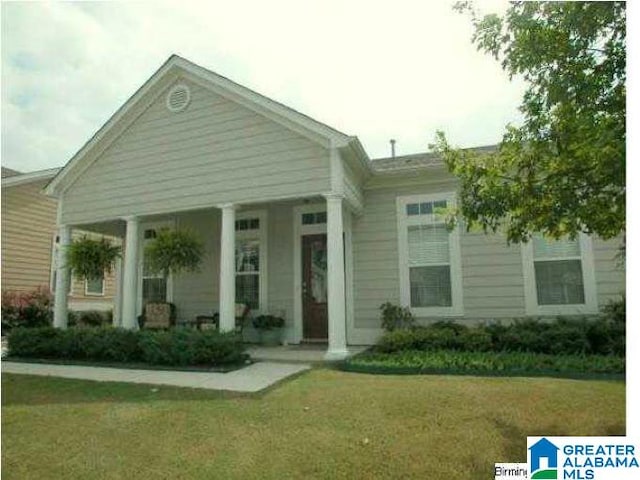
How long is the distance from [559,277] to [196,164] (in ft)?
25.9

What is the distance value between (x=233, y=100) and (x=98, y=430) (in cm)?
719

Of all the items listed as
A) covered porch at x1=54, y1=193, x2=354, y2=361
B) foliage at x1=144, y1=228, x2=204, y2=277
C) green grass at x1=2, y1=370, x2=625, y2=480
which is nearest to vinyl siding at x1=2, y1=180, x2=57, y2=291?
covered porch at x1=54, y1=193, x2=354, y2=361

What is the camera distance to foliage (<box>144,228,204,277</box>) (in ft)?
32.2

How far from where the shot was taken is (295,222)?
11633 mm

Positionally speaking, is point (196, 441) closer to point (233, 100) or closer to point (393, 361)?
point (393, 361)

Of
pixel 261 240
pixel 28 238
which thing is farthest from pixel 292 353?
pixel 28 238

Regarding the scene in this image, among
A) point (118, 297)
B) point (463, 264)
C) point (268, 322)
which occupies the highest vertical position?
point (463, 264)

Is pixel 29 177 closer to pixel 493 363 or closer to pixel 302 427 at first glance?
pixel 302 427

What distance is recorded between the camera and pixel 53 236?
17891 millimetres

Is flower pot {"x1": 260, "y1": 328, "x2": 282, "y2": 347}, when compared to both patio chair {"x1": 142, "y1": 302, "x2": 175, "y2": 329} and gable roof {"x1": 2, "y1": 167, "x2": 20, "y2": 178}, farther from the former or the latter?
gable roof {"x1": 2, "y1": 167, "x2": 20, "y2": 178}

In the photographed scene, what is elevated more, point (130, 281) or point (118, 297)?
point (130, 281)

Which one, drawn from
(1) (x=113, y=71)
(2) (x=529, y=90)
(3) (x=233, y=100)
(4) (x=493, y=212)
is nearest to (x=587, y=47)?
(2) (x=529, y=90)

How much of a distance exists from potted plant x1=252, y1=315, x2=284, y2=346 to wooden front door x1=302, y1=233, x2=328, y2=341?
59cm

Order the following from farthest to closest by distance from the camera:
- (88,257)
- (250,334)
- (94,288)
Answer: (94,288), (250,334), (88,257)
